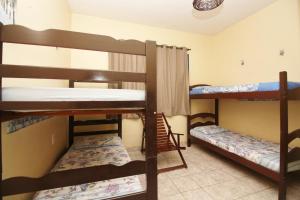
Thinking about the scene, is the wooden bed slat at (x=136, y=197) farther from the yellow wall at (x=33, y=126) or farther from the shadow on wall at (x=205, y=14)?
the shadow on wall at (x=205, y=14)

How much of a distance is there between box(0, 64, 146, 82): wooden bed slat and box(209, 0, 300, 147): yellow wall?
98.4 inches

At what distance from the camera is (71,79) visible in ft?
2.48

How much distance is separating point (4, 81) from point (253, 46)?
133 inches

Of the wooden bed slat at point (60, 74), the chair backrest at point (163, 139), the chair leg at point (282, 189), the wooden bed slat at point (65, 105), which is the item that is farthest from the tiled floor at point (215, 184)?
the wooden bed slat at point (60, 74)

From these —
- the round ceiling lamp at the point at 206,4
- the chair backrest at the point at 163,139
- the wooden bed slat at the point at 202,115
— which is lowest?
the chair backrest at the point at 163,139

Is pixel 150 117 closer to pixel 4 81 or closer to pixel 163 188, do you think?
pixel 4 81

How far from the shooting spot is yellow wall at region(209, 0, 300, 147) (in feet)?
7.11

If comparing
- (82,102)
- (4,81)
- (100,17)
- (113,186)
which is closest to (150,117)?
Answer: (82,102)

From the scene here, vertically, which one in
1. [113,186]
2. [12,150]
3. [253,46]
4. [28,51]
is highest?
[253,46]

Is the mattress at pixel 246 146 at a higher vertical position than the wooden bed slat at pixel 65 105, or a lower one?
lower

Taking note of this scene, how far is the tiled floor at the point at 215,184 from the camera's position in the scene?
1.64 metres

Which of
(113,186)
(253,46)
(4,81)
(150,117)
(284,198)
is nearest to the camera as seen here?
(150,117)

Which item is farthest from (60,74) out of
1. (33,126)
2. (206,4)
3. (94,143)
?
(206,4)

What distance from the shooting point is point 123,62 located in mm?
2879
